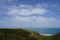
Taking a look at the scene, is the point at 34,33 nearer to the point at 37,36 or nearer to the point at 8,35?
the point at 37,36

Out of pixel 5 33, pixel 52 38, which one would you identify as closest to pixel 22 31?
pixel 5 33

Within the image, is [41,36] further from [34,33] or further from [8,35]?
[8,35]

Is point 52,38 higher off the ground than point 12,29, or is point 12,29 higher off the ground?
point 12,29

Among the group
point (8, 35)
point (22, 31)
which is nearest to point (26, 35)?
point (22, 31)

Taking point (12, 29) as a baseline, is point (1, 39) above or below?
below
